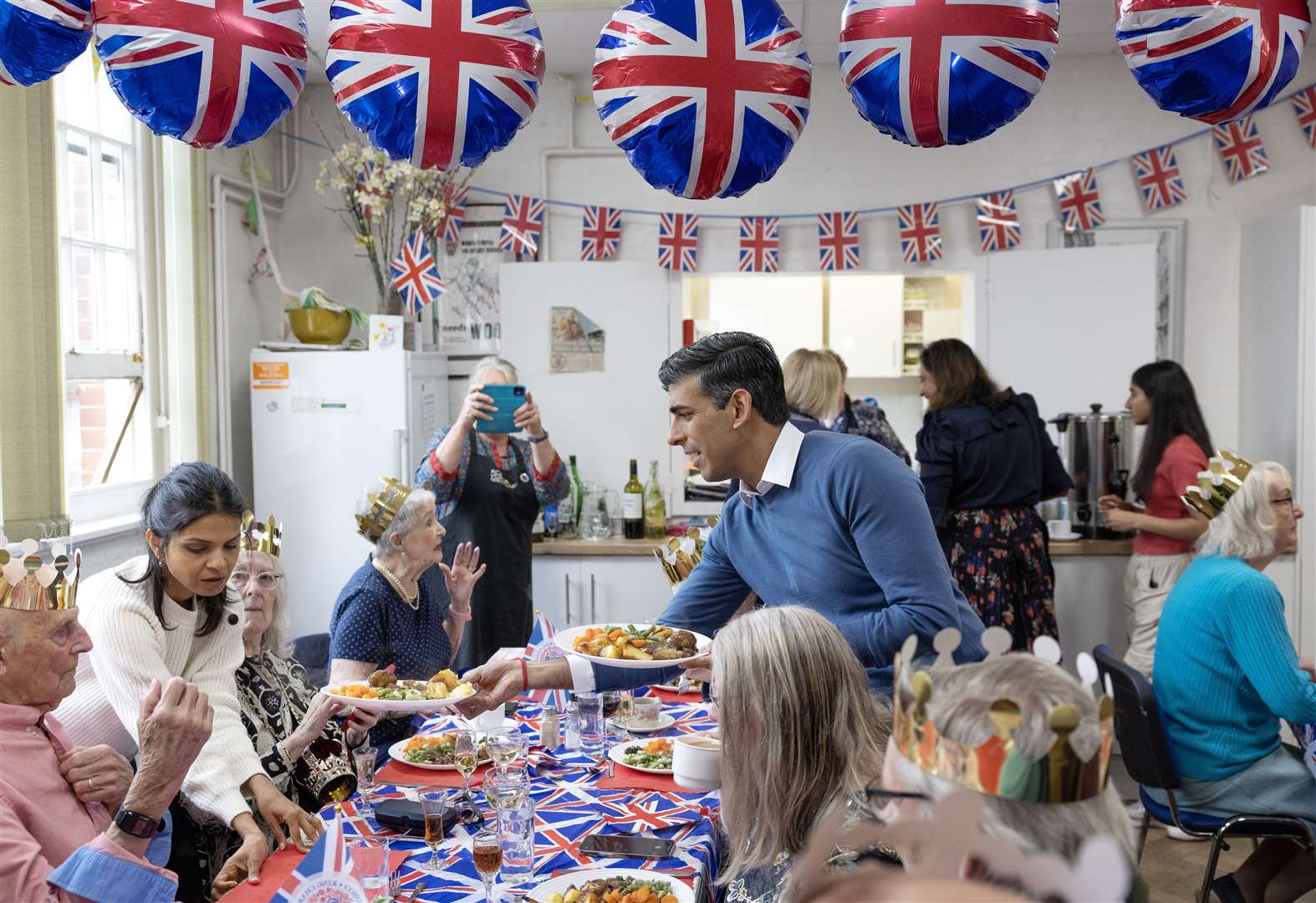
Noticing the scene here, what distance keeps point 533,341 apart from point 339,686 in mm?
3087

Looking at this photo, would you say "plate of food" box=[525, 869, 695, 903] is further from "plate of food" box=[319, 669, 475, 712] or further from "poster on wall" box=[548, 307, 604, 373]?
"poster on wall" box=[548, 307, 604, 373]

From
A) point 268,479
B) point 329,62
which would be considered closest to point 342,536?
point 268,479

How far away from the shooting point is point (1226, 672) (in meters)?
2.81

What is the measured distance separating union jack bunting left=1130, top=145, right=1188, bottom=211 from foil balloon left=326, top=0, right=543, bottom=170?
396 centimetres

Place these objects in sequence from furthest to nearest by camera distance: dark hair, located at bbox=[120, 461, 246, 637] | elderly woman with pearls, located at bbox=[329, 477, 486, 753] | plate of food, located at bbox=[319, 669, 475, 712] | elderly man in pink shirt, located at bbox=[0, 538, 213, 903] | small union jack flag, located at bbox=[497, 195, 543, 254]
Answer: small union jack flag, located at bbox=[497, 195, 543, 254]
elderly woman with pearls, located at bbox=[329, 477, 486, 753]
plate of food, located at bbox=[319, 669, 475, 712]
dark hair, located at bbox=[120, 461, 246, 637]
elderly man in pink shirt, located at bbox=[0, 538, 213, 903]

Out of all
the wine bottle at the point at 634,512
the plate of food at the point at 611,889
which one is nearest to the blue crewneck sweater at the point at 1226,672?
the plate of food at the point at 611,889

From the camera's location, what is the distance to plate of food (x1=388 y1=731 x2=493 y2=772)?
242 cm

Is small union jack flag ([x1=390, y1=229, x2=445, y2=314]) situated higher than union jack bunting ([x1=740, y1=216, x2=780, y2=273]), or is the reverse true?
union jack bunting ([x1=740, y1=216, x2=780, y2=273])

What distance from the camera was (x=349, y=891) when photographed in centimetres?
161

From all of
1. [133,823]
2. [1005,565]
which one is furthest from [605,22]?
[133,823]

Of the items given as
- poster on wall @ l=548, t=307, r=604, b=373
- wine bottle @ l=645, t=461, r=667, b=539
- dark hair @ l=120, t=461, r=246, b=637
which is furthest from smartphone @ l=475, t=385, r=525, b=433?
dark hair @ l=120, t=461, r=246, b=637

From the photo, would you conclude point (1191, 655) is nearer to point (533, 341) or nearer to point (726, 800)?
point (726, 800)

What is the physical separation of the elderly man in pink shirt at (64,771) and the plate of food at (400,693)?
0.51m

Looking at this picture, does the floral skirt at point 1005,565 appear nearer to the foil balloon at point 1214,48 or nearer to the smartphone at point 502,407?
the smartphone at point 502,407
